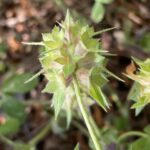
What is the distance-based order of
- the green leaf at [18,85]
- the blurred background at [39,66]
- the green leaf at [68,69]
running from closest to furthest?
the green leaf at [68,69] < the green leaf at [18,85] < the blurred background at [39,66]

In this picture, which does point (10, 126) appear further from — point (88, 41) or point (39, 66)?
point (88, 41)

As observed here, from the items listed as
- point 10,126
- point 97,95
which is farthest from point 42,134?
point 97,95

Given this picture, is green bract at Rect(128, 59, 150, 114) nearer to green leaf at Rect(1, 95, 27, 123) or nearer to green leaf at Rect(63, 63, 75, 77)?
green leaf at Rect(63, 63, 75, 77)

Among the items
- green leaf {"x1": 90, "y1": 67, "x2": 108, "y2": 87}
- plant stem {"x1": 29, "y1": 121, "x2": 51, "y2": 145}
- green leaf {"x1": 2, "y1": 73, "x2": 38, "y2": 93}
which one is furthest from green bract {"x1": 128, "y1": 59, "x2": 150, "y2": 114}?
plant stem {"x1": 29, "y1": 121, "x2": 51, "y2": 145}

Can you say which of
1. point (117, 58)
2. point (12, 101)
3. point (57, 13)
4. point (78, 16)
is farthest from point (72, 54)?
point (57, 13)

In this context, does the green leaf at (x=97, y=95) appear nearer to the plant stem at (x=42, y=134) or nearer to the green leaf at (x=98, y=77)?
the green leaf at (x=98, y=77)

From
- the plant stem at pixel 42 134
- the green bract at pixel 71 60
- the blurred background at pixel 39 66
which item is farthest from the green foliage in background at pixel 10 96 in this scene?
the green bract at pixel 71 60
